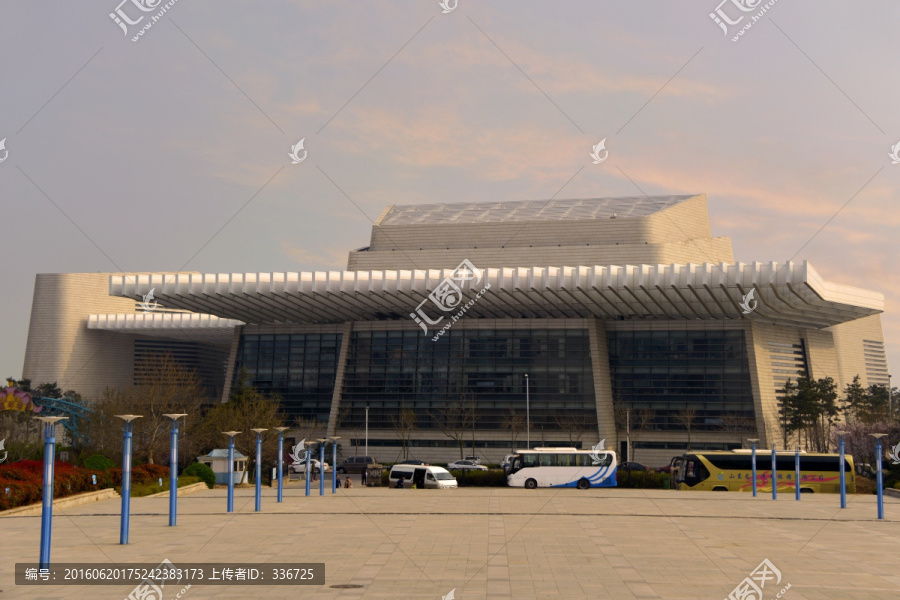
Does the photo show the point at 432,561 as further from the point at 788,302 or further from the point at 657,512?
the point at 788,302

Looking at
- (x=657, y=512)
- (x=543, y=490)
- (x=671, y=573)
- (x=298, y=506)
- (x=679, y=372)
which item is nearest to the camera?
(x=671, y=573)

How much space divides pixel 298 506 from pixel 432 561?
56.4 feet

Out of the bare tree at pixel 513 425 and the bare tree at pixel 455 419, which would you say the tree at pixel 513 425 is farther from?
the bare tree at pixel 455 419

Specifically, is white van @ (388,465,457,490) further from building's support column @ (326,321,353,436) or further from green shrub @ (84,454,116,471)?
building's support column @ (326,321,353,436)

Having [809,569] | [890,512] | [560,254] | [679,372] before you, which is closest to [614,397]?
[679,372]

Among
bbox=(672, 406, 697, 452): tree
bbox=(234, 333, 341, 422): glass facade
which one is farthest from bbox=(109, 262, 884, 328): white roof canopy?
bbox=(672, 406, 697, 452): tree

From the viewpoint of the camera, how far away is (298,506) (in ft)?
120

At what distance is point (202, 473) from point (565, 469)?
20144 millimetres

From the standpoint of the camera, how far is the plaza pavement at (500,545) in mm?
17016

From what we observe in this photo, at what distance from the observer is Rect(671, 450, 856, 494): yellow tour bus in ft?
164

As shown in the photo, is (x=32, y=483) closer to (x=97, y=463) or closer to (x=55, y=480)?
(x=55, y=480)

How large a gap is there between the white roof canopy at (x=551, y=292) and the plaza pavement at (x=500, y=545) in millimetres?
27808

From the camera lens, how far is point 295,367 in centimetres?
8738

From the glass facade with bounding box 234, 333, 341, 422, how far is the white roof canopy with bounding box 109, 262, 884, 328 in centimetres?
591
